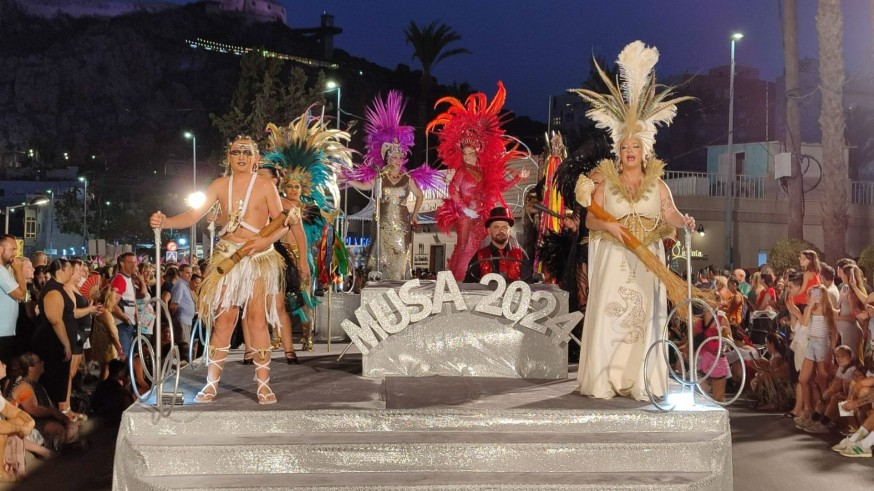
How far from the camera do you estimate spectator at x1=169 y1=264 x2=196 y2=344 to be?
485 inches

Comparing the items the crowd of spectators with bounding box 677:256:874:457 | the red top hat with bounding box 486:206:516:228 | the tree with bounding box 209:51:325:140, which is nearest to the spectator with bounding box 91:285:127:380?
the red top hat with bounding box 486:206:516:228

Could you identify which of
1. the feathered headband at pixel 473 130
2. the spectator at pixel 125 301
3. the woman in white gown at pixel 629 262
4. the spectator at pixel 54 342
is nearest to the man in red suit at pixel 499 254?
the feathered headband at pixel 473 130

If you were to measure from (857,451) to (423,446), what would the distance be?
15.2ft

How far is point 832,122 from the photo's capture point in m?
17.3

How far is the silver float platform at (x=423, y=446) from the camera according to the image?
5.28 metres

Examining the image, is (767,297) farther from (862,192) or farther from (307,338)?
(862,192)

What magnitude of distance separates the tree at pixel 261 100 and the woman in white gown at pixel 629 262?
30562mm

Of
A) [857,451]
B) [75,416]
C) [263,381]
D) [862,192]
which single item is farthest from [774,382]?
[862,192]

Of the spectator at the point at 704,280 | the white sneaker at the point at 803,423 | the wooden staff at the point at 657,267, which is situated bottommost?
the white sneaker at the point at 803,423

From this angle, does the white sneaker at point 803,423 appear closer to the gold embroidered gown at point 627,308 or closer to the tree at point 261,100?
the gold embroidered gown at point 627,308

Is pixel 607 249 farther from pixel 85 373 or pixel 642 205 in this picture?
pixel 85 373

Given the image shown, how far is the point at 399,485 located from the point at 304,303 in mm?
4330

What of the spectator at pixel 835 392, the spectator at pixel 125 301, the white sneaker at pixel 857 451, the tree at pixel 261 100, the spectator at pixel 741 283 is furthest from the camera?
the tree at pixel 261 100

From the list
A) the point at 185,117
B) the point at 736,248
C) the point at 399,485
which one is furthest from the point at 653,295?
the point at 185,117
